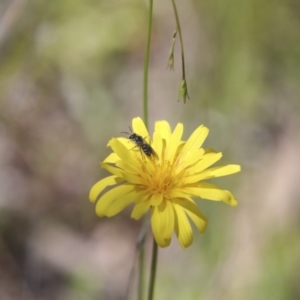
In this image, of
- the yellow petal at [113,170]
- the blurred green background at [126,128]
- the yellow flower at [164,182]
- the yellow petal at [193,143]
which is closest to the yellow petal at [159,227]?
the yellow flower at [164,182]

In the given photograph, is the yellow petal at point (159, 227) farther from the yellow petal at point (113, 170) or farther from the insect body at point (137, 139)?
the insect body at point (137, 139)

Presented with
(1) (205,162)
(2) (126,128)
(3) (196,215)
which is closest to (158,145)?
(1) (205,162)

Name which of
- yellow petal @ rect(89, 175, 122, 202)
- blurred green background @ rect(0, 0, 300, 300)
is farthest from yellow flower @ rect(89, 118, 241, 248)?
blurred green background @ rect(0, 0, 300, 300)

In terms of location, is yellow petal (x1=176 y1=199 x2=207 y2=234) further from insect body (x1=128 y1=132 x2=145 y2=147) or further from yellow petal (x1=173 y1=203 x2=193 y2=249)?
insect body (x1=128 y1=132 x2=145 y2=147)

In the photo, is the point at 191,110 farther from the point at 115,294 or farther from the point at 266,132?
the point at 115,294

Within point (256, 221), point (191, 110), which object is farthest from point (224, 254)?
point (191, 110)

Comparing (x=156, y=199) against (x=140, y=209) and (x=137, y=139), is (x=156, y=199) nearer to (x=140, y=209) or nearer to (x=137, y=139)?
(x=140, y=209)
